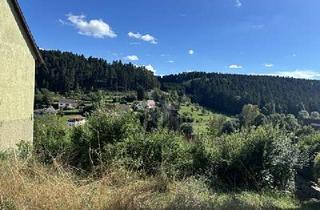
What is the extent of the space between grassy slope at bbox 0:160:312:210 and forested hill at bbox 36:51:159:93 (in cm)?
4793

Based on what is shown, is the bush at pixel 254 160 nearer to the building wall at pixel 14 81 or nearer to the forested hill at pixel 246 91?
the building wall at pixel 14 81

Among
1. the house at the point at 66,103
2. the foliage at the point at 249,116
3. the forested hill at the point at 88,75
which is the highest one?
the forested hill at the point at 88,75

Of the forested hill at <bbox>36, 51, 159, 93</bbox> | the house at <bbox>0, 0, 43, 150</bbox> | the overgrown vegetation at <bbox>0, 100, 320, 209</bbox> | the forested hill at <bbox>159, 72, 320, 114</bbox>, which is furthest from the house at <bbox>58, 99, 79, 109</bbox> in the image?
the overgrown vegetation at <bbox>0, 100, 320, 209</bbox>

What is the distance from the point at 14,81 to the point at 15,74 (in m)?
0.31

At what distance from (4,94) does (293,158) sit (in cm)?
985

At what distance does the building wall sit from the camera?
1437 cm

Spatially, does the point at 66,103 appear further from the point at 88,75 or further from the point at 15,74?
the point at 15,74

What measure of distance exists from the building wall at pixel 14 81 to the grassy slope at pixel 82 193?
7862 millimetres

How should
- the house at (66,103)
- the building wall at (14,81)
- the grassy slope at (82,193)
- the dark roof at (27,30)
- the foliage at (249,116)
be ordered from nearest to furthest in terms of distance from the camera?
the grassy slope at (82,193)
the foliage at (249,116)
the building wall at (14,81)
the dark roof at (27,30)
the house at (66,103)

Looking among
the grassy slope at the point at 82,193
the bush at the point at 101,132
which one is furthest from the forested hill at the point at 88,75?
the grassy slope at the point at 82,193

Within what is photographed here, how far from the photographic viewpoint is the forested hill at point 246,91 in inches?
2586

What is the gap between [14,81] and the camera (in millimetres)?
15250

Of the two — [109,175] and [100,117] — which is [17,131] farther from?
[109,175]

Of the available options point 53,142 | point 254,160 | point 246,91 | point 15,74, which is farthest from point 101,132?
point 246,91
